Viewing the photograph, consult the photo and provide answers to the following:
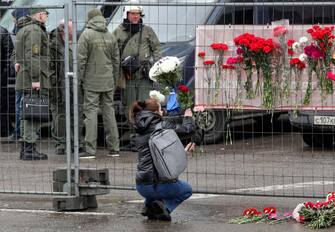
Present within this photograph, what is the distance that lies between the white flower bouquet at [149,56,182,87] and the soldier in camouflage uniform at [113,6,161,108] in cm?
34

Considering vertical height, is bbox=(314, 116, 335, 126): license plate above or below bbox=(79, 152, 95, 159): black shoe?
above

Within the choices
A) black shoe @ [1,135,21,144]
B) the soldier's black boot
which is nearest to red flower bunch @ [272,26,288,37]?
the soldier's black boot

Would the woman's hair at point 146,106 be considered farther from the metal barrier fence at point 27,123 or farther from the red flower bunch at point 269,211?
the metal barrier fence at point 27,123

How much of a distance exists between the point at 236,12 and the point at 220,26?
62cm

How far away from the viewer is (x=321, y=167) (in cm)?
1209

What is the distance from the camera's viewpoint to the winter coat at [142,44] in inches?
456

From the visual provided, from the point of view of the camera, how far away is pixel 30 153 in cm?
1262

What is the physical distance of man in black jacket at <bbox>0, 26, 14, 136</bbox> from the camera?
40.9 feet

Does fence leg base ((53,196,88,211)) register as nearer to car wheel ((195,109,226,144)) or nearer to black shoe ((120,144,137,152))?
car wheel ((195,109,226,144))

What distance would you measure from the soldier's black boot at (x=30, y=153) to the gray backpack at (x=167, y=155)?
360 centimetres

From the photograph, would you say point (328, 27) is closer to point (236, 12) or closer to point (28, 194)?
point (236, 12)

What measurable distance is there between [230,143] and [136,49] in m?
1.59

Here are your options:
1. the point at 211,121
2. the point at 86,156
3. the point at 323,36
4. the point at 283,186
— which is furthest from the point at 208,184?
the point at 323,36

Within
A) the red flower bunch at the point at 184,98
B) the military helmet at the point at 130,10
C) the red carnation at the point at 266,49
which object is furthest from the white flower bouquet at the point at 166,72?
the military helmet at the point at 130,10
